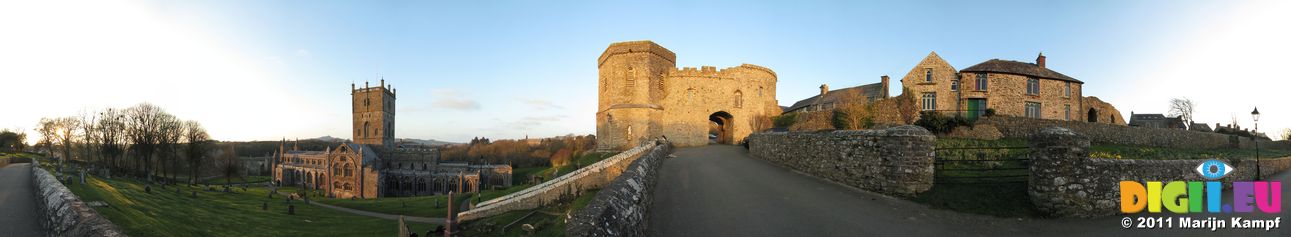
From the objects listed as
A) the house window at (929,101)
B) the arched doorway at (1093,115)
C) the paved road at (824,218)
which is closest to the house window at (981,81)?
the house window at (929,101)

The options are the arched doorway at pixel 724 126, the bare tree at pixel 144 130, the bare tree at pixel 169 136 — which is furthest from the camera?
the bare tree at pixel 169 136

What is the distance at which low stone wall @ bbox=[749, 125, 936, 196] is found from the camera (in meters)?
10.5

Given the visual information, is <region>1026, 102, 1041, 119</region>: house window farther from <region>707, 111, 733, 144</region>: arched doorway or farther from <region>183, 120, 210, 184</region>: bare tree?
<region>183, 120, 210, 184</region>: bare tree

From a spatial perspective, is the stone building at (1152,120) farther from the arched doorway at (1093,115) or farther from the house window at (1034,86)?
the house window at (1034,86)

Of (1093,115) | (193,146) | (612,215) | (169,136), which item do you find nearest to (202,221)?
(612,215)

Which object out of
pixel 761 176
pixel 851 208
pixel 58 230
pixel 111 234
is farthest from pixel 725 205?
pixel 58 230

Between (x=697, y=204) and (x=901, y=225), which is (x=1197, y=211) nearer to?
(x=901, y=225)

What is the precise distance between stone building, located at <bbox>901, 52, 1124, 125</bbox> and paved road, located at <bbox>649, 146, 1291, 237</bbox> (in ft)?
74.6

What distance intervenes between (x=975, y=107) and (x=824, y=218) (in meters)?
32.7

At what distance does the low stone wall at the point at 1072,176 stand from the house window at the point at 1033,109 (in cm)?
2986

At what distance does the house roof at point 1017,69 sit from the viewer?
32438mm

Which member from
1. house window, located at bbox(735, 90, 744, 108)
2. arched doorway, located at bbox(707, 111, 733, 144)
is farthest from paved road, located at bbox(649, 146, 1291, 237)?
arched doorway, located at bbox(707, 111, 733, 144)

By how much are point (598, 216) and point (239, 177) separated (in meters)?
107

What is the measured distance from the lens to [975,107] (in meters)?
32.6
